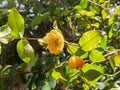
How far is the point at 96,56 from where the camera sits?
2.82 ft

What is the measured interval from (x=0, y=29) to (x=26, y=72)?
167 millimetres

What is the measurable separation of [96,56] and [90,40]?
51mm

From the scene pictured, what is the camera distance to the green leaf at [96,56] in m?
0.85

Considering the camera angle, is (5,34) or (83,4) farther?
(83,4)

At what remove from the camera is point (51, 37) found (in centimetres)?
77

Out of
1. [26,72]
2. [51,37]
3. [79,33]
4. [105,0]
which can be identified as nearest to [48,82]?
[26,72]

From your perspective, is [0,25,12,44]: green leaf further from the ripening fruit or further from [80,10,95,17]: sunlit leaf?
[80,10,95,17]: sunlit leaf

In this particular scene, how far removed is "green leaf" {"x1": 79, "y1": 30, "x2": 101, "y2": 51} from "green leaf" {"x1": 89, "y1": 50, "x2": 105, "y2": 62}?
0.06ft

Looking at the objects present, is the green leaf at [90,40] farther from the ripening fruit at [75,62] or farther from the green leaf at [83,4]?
the green leaf at [83,4]

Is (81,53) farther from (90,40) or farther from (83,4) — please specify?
(83,4)

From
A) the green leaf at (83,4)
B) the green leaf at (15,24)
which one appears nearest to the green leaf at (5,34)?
the green leaf at (15,24)

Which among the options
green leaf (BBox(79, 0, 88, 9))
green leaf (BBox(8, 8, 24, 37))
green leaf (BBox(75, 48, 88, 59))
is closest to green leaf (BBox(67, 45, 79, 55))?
green leaf (BBox(75, 48, 88, 59))

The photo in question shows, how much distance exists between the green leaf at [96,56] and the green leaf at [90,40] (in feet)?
0.06

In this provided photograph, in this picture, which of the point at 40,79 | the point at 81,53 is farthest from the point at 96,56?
the point at 40,79
